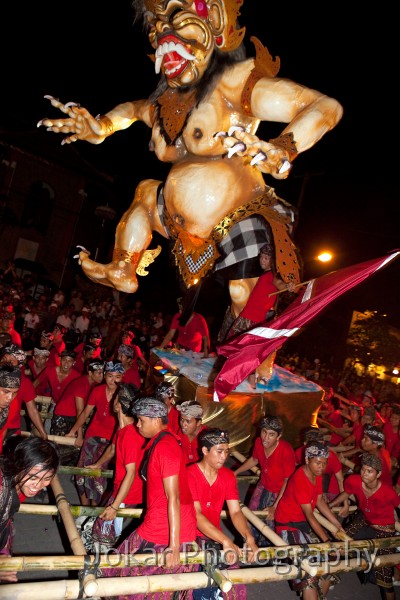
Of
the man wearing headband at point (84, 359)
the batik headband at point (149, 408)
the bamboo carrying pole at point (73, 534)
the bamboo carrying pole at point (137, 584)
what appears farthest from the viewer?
the man wearing headband at point (84, 359)

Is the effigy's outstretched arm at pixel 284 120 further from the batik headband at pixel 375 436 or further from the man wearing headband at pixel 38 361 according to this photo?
the man wearing headband at pixel 38 361

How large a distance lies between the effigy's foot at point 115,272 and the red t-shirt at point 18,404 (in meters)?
1.16

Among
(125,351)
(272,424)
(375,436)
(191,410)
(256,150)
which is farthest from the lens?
(125,351)

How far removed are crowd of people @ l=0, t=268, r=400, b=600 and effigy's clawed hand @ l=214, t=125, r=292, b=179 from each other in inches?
64.2

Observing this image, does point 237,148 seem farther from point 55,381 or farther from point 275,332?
point 55,381

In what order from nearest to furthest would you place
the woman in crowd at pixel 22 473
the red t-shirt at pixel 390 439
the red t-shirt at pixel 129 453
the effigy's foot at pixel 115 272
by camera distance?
the woman in crowd at pixel 22 473 < the red t-shirt at pixel 129 453 < the effigy's foot at pixel 115 272 < the red t-shirt at pixel 390 439

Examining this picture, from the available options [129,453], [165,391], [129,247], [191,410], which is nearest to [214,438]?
[129,453]

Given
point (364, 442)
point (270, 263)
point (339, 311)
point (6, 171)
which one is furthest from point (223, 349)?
point (6, 171)

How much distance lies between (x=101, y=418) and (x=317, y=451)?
2.08m

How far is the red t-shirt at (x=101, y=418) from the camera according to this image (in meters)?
4.67

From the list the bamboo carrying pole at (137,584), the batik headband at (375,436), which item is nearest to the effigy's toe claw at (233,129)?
the bamboo carrying pole at (137,584)

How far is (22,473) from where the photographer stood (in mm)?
2438

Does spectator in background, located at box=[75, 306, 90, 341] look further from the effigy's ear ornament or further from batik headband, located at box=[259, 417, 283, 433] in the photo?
the effigy's ear ornament

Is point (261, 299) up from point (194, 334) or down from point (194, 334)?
up
